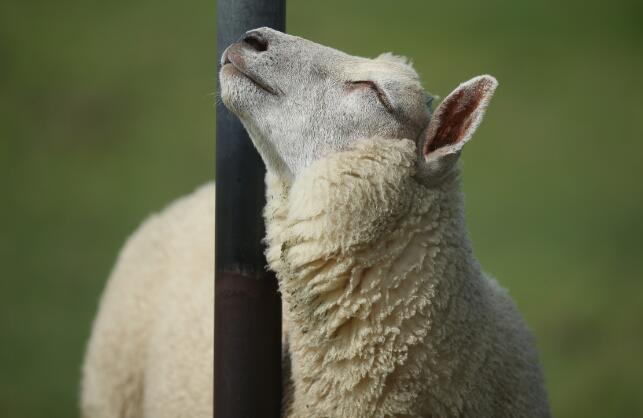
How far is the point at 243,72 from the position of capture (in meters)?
2.07

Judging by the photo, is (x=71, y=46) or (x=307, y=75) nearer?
(x=307, y=75)

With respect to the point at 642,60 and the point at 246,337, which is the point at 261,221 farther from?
the point at 642,60

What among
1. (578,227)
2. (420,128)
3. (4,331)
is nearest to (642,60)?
(578,227)

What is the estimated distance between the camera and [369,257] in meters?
2.00

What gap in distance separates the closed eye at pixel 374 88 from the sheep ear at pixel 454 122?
11 centimetres

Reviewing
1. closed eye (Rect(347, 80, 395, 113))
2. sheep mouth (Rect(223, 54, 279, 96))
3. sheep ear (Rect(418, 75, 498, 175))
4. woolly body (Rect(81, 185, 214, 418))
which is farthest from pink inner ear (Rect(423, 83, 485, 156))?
woolly body (Rect(81, 185, 214, 418))

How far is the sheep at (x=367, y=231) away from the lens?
6.55 ft

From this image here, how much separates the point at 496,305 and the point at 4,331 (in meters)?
3.68

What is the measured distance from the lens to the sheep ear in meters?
1.99

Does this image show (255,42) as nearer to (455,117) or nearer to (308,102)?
(308,102)

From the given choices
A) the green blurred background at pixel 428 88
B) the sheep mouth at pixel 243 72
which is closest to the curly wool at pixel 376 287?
the sheep mouth at pixel 243 72

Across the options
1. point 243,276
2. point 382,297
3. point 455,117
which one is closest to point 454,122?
point 455,117

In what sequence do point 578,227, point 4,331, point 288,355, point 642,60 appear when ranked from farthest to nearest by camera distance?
1. point 642,60
2. point 578,227
3. point 4,331
4. point 288,355

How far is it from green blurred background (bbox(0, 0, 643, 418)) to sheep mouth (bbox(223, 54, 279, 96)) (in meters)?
2.86
